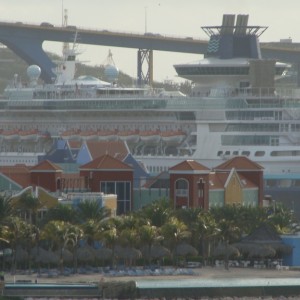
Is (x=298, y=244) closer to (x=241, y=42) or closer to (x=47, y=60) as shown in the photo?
(x=241, y=42)

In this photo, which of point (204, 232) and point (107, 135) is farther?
point (107, 135)

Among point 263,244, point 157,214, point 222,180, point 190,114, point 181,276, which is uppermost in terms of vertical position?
point 190,114

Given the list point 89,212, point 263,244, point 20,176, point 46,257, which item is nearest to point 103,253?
point 46,257

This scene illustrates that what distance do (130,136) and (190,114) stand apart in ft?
10.7

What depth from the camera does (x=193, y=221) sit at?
263 feet

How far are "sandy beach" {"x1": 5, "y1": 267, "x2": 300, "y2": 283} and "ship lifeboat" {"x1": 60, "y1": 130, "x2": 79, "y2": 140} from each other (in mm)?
37643

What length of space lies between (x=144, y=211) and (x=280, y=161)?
26885 millimetres

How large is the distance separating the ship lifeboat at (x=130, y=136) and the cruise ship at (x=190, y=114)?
1.9 inches

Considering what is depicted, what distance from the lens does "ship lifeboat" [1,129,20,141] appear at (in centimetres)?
11875

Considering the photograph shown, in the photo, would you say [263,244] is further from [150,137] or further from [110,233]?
[150,137]

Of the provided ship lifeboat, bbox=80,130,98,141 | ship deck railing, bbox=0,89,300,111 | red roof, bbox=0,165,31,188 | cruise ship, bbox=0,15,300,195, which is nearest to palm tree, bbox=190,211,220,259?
red roof, bbox=0,165,31,188

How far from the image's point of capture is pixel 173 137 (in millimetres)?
111250

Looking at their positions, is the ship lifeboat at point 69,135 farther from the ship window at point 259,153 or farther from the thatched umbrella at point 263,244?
the thatched umbrella at point 263,244

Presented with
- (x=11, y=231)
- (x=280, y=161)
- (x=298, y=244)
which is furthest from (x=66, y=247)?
(x=280, y=161)
